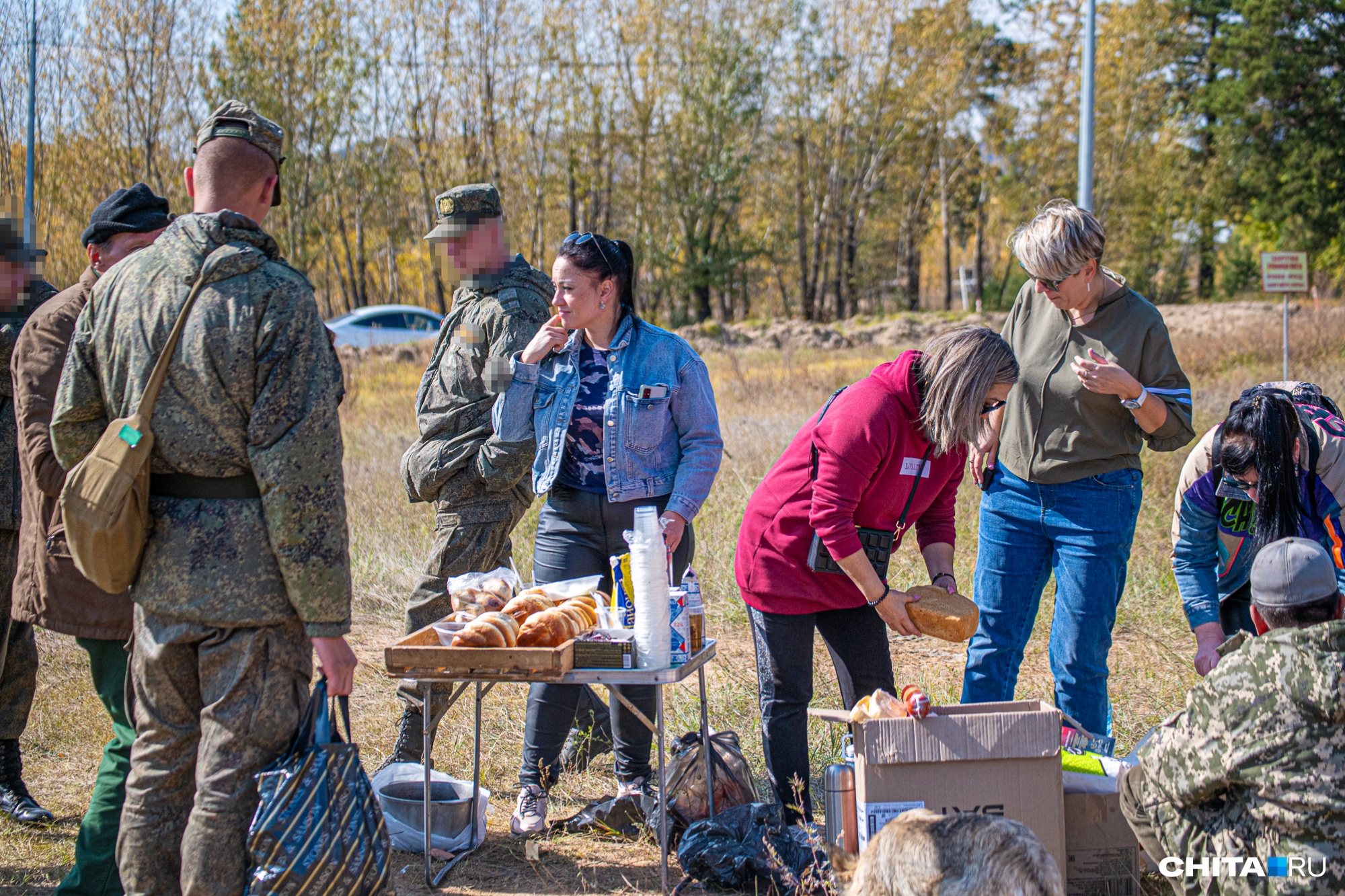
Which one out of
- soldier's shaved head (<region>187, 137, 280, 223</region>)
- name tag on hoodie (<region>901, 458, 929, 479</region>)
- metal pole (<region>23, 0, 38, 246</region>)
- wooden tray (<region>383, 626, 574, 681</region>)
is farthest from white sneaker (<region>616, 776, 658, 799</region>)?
metal pole (<region>23, 0, 38, 246</region>)

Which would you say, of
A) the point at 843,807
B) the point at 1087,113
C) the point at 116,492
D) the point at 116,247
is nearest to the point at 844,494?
the point at 843,807

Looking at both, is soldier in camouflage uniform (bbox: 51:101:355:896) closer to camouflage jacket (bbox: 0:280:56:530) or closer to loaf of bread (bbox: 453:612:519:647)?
loaf of bread (bbox: 453:612:519:647)

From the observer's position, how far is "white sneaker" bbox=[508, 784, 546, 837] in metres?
3.76

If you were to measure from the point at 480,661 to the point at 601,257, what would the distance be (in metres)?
1.48

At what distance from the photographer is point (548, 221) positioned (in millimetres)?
32406

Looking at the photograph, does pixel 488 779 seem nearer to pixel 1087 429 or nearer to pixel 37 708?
pixel 37 708

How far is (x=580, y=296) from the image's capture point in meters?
3.69

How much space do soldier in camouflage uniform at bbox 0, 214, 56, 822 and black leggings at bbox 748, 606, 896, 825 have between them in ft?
8.36

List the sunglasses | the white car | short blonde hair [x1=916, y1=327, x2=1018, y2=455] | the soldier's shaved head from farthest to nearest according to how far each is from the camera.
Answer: the white car, the sunglasses, short blonde hair [x1=916, y1=327, x2=1018, y2=455], the soldier's shaved head

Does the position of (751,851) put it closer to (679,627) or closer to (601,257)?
(679,627)

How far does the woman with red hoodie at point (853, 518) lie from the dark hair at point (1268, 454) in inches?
26.9

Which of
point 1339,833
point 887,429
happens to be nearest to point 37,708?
point 887,429

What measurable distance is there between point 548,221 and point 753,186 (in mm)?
8304

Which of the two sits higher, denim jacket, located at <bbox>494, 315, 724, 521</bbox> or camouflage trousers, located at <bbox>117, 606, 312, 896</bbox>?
denim jacket, located at <bbox>494, 315, 724, 521</bbox>
